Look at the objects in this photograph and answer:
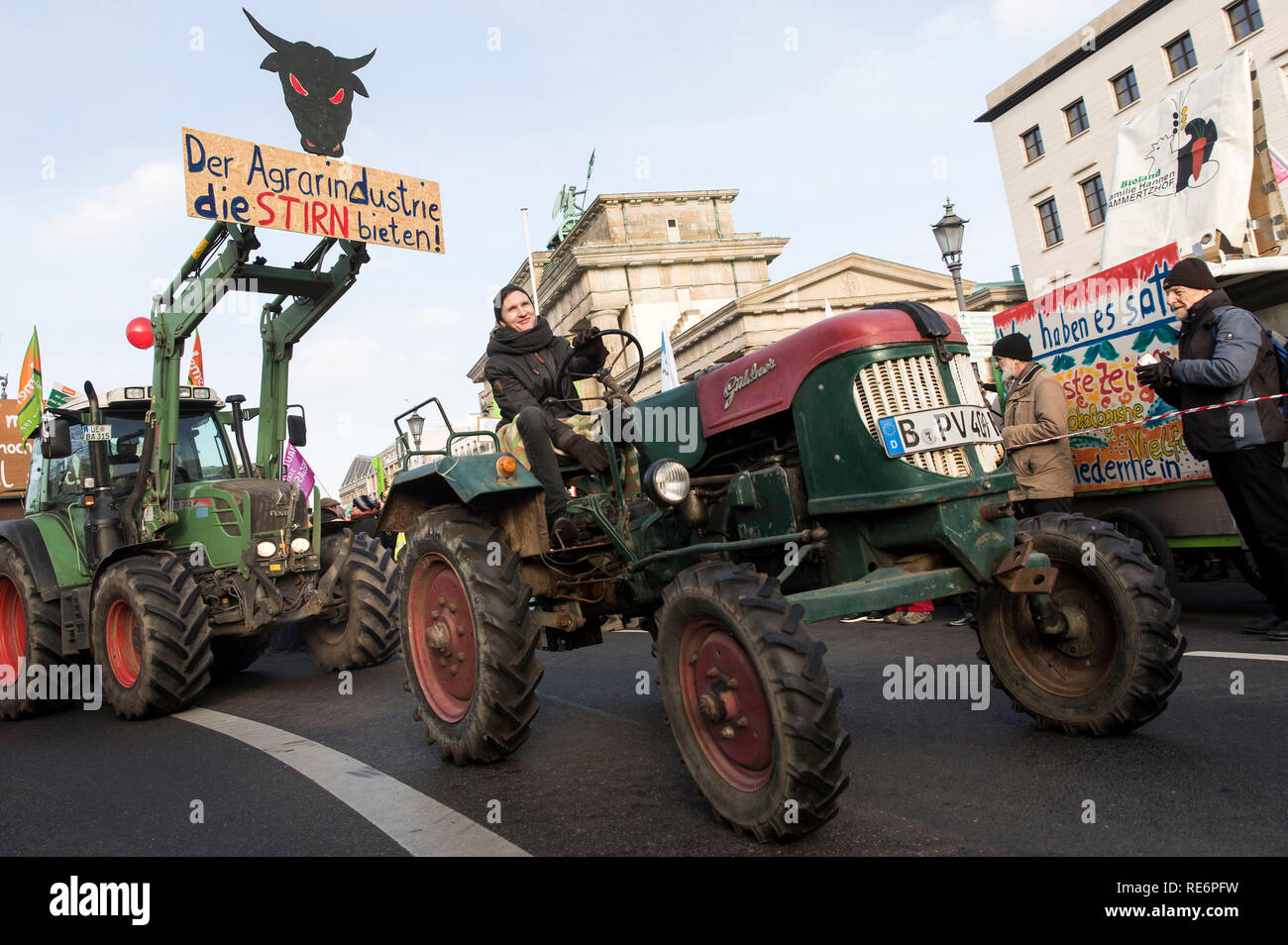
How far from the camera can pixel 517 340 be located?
Answer: 16.9ft

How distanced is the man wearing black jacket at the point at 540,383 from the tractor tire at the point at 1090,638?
2.05 meters

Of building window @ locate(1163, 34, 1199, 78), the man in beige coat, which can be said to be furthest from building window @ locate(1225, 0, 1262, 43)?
the man in beige coat

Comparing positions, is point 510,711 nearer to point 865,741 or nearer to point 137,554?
point 865,741

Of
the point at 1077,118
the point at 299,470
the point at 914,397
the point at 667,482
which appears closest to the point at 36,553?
the point at 667,482

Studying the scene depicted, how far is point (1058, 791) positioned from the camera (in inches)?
129

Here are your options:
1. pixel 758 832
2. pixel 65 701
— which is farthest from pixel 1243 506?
pixel 65 701

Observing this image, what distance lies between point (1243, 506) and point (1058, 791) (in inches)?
125

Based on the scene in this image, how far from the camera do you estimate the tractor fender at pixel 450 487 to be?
15.3 feet

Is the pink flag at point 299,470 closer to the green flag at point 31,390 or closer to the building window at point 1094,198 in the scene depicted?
the green flag at point 31,390

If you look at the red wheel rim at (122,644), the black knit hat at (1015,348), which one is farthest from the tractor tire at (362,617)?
the black knit hat at (1015,348)

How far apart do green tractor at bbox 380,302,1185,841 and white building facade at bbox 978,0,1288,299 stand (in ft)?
87.5

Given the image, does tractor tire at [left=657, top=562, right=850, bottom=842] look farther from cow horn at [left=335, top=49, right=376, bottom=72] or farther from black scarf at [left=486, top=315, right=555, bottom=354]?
cow horn at [left=335, top=49, right=376, bottom=72]

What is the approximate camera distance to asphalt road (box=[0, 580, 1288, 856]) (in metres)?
2.98
